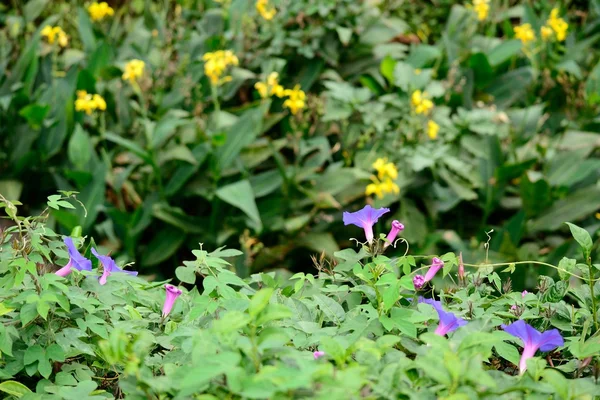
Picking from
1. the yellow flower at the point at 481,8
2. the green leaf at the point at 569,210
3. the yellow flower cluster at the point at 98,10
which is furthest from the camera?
the yellow flower cluster at the point at 98,10

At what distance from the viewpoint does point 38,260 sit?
145cm

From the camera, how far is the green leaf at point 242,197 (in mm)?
3598

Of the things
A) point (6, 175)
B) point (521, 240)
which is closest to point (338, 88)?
point (521, 240)

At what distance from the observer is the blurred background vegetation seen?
379 cm

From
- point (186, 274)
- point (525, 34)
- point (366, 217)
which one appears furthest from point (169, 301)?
point (525, 34)

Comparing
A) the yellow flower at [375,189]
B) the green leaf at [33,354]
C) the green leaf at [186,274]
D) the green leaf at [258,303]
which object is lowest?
the yellow flower at [375,189]

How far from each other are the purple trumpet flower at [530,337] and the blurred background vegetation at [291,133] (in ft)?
7.39

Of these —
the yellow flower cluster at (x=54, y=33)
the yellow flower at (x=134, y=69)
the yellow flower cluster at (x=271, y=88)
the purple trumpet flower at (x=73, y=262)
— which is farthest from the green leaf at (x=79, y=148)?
the purple trumpet flower at (x=73, y=262)

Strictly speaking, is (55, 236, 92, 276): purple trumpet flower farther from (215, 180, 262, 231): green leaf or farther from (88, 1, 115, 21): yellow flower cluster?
(88, 1, 115, 21): yellow flower cluster

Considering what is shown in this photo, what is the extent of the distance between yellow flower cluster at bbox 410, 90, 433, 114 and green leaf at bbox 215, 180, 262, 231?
0.87 meters

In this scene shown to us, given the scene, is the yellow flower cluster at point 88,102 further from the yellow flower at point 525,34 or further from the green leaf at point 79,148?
the yellow flower at point 525,34

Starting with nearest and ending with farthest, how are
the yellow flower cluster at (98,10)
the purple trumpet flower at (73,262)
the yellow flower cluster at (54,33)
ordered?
1. the purple trumpet flower at (73,262)
2. the yellow flower cluster at (54,33)
3. the yellow flower cluster at (98,10)

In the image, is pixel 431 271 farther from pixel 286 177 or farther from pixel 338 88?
pixel 338 88

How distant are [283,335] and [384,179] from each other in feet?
8.62
